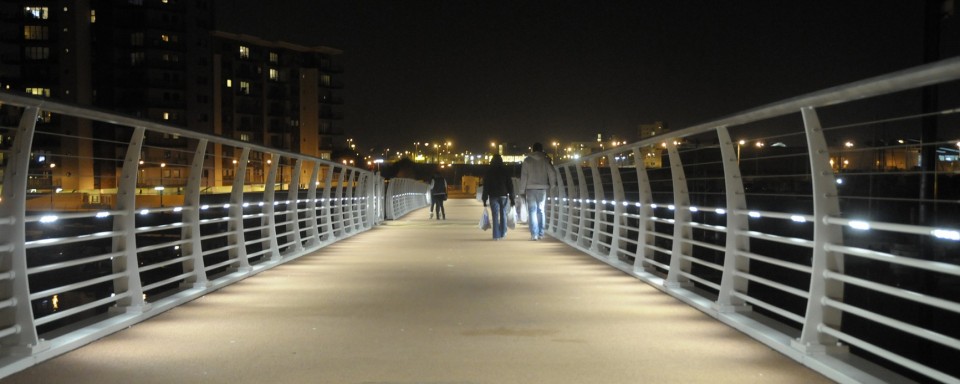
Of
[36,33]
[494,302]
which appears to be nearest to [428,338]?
[494,302]

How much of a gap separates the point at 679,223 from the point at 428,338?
2.93 meters

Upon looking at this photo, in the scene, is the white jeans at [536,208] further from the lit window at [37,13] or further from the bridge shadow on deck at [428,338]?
the lit window at [37,13]

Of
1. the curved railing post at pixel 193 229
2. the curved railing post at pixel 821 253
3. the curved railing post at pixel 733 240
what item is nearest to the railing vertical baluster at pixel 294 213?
the curved railing post at pixel 193 229

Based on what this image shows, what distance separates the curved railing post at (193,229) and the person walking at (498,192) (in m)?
7.67

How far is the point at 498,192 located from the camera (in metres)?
14.6

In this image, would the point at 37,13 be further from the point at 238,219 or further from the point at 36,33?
the point at 238,219

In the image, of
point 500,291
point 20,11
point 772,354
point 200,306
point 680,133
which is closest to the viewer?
point 772,354

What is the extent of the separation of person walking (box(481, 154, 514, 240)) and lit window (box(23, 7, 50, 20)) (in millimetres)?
76056

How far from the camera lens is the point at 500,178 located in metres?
14.7

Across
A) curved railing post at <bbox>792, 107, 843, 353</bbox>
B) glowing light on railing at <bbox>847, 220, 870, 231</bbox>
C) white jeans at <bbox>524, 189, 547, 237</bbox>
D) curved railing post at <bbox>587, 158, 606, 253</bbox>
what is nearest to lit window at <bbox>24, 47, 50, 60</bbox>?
white jeans at <bbox>524, 189, 547, 237</bbox>

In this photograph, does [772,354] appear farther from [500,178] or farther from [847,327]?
[847,327]

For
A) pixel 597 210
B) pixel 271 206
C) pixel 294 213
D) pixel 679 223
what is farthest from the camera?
pixel 597 210

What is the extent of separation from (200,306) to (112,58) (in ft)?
270

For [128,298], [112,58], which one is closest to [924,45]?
[128,298]
